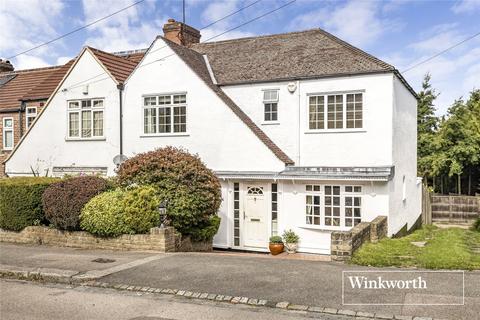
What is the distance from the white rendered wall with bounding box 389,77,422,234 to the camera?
686 inches

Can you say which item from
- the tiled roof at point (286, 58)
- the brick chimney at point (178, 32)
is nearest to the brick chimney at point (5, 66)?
the brick chimney at point (178, 32)

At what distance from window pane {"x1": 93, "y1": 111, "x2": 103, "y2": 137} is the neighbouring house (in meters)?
0.05

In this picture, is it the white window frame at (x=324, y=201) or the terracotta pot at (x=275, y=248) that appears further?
the terracotta pot at (x=275, y=248)

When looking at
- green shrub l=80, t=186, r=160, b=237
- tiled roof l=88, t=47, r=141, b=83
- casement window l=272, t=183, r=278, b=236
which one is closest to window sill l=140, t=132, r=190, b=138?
tiled roof l=88, t=47, r=141, b=83

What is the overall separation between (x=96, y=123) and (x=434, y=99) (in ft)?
94.9

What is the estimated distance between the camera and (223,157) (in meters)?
18.9

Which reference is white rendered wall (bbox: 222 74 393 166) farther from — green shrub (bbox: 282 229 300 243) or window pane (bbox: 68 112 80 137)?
window pane (bbox: 68 112 80 137)

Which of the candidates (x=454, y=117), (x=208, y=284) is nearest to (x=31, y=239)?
(x=208, y=284)

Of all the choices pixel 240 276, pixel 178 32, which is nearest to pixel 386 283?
pixel 240 276

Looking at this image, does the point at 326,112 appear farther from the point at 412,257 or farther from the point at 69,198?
the point at 69,198

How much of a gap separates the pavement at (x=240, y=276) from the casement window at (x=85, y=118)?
9147 mm

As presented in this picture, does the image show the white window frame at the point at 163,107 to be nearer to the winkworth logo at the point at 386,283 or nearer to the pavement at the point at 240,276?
the pavement at the point at 240,276

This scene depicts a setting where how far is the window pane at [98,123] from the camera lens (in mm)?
21438

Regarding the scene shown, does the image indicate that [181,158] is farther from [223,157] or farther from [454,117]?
[454,117]
